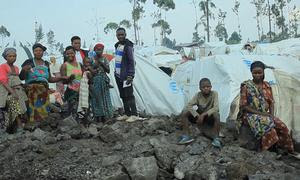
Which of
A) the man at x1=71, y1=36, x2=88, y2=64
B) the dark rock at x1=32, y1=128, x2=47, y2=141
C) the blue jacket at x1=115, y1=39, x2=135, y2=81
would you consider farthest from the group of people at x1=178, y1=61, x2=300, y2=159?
the man at x1=71, y1=36, x2=88, y2=64

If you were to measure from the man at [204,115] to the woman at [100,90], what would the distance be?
1.32 metres

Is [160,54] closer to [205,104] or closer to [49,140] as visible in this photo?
[205,104]

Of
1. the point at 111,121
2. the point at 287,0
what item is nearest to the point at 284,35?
the point at 287,0

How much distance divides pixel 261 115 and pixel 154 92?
122 inches

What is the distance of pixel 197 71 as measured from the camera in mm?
7070

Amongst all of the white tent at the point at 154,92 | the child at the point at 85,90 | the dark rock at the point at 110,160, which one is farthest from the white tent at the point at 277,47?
the dark rock at the point at 110,160

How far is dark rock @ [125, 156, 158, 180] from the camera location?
142 inches

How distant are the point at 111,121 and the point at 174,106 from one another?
6.28 feet

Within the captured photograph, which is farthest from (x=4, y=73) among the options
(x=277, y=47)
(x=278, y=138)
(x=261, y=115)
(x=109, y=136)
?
(x=277, y=47)

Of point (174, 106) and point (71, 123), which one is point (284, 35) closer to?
point (174, 106)

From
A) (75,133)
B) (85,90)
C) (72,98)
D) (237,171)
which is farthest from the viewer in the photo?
(72,98)

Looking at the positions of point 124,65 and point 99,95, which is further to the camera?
point 124,65

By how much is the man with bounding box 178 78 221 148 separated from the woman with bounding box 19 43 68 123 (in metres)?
1.92

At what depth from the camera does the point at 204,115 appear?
14.8 ft
